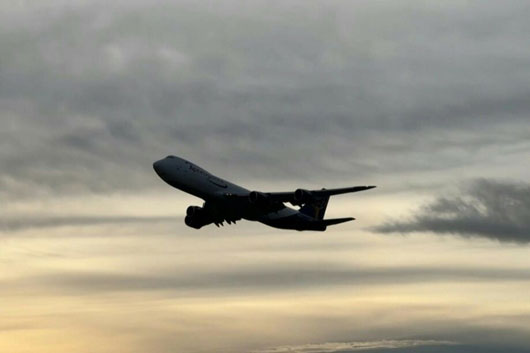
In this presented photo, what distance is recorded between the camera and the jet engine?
18825cm

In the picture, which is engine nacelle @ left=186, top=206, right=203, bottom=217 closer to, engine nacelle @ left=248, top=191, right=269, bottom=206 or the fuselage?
the fuselage

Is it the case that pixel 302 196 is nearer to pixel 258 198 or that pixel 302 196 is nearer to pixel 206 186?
pixel 258 198

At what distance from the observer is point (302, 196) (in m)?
170

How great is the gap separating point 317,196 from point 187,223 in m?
29.7

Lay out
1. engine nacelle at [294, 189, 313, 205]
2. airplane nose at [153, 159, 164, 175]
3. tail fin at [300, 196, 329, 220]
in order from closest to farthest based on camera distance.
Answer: engine nacelle at [294, 189, 313, 205]
airplane nose at [153, 159, 164, 175]
tail fin at [300, 196, 329, 220]

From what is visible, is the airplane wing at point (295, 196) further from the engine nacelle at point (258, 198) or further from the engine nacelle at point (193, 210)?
the engine nacelle at point (193, 210)

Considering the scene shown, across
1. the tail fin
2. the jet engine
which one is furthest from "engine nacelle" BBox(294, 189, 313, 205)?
the tail fin

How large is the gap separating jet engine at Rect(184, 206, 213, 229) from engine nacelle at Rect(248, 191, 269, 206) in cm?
1651

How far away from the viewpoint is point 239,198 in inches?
6806

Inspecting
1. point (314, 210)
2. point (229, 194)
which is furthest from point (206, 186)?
point (314, 210)

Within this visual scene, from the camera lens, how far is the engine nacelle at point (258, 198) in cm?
17250

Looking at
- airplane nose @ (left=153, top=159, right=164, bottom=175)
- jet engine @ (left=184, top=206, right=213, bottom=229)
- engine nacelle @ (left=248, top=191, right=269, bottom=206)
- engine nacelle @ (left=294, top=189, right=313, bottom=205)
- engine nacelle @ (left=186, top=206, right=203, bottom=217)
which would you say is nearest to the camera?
engine nacelle @ (left=294, top=189, right=313, bottom=205)

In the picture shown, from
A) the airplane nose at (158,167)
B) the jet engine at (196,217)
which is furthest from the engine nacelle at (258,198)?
the jet engine at (196,217)

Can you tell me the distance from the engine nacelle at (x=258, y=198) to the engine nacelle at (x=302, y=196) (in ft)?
16.4
